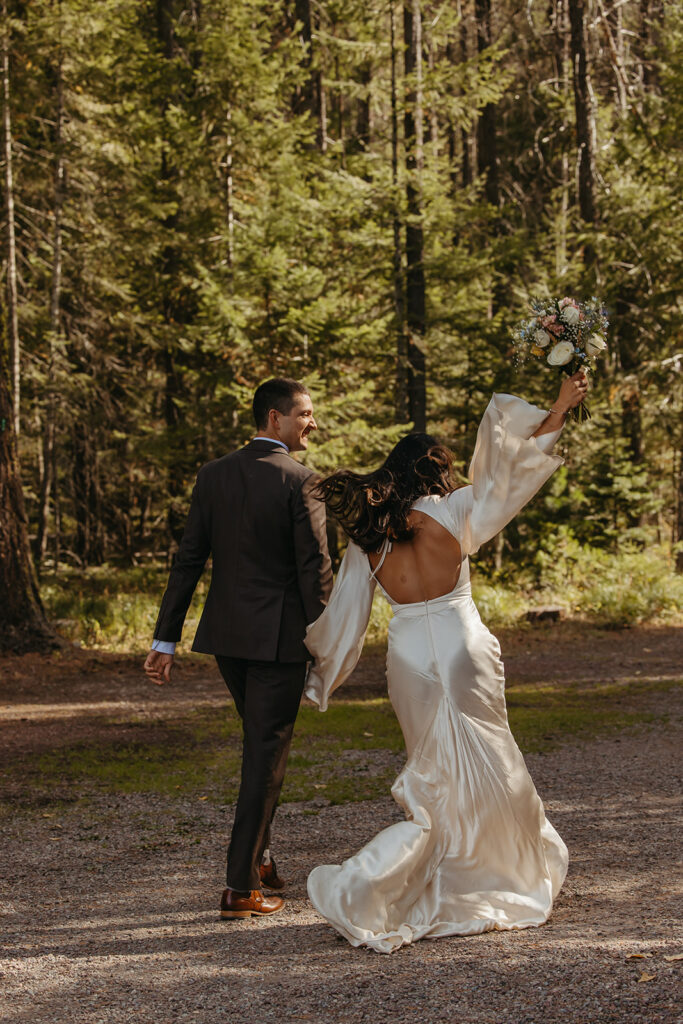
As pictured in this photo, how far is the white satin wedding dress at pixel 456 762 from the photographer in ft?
14.1

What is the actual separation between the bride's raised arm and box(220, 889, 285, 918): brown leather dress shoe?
189 centimetres

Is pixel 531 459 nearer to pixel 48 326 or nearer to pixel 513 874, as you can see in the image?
pixel 513 874

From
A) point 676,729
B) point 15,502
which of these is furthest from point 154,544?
point 676,729

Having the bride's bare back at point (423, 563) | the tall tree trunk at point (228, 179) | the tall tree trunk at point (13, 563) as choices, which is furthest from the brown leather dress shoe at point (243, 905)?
the tall tree trunk at point (228, 179)

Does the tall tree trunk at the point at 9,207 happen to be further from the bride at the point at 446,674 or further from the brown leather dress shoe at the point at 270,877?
the bride at the point at 446,674

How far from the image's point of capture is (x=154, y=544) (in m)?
24.7

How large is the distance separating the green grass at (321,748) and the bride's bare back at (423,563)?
2666mm

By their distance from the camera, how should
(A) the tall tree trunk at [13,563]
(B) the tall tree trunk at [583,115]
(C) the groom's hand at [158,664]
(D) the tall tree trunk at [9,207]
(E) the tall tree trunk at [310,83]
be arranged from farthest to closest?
(E) the tall tree trunk at [310,83]
(B) the tall tree trunk at [583,115]
(D) the tall tree trunk at [9,207]
(A) the tall tree trunk at [13,563]
(C) the groom's hand at [158,664]

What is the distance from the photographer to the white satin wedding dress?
4.31 meters

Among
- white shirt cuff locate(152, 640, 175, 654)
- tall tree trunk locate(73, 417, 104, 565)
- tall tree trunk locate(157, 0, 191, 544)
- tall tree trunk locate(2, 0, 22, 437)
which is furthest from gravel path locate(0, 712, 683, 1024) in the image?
tall tree trunk locate(73, 417, 104, 565)

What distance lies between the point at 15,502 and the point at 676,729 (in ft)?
26.1

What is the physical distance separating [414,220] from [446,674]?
44.1 feet

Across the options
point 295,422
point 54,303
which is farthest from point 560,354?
point 54,303

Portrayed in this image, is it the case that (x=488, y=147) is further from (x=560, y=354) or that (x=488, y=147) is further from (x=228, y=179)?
(x=560, y=354)
